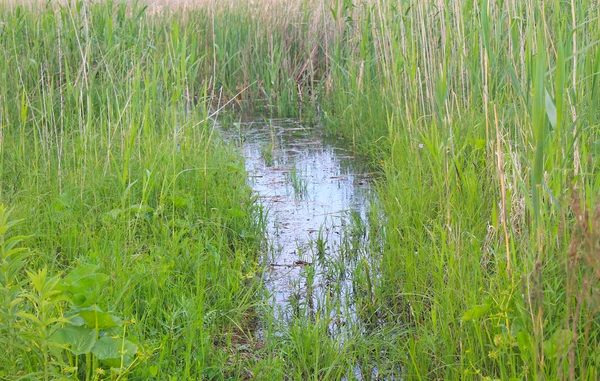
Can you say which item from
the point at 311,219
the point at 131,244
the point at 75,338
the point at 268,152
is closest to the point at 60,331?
the point at 75,338

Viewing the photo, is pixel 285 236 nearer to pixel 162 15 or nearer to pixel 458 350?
pixel 458 350

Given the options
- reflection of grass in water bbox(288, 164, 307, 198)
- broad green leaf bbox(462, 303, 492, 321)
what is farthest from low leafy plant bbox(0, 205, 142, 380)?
reflection of grass in water bbox(288, 164, 307, 198)

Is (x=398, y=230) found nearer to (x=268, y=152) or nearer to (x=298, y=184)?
(x=298, y=184)

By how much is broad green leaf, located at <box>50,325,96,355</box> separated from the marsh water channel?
89 cm

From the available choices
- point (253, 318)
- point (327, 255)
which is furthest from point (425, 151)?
point (253, 318)

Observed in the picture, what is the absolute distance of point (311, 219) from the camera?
3.78 metres

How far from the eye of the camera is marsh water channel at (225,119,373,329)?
111 inches

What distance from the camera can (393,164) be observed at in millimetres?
3961

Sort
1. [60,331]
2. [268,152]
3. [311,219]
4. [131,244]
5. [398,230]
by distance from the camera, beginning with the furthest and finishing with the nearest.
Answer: [268,152], [311,219], [398,230], [131,244], [60,331]

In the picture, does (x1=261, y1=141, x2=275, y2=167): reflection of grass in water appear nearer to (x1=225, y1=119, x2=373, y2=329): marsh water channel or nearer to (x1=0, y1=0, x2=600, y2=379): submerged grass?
(x1=225, y1=119, x2=373, y2=329): marsh water channel

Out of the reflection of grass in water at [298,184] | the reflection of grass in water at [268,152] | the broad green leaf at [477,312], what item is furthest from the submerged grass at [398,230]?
the reflection of grass in water at [268,152]

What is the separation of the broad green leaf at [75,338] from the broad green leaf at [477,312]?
107 cm

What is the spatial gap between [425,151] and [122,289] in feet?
6.23

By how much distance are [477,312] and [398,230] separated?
3.54 ft
